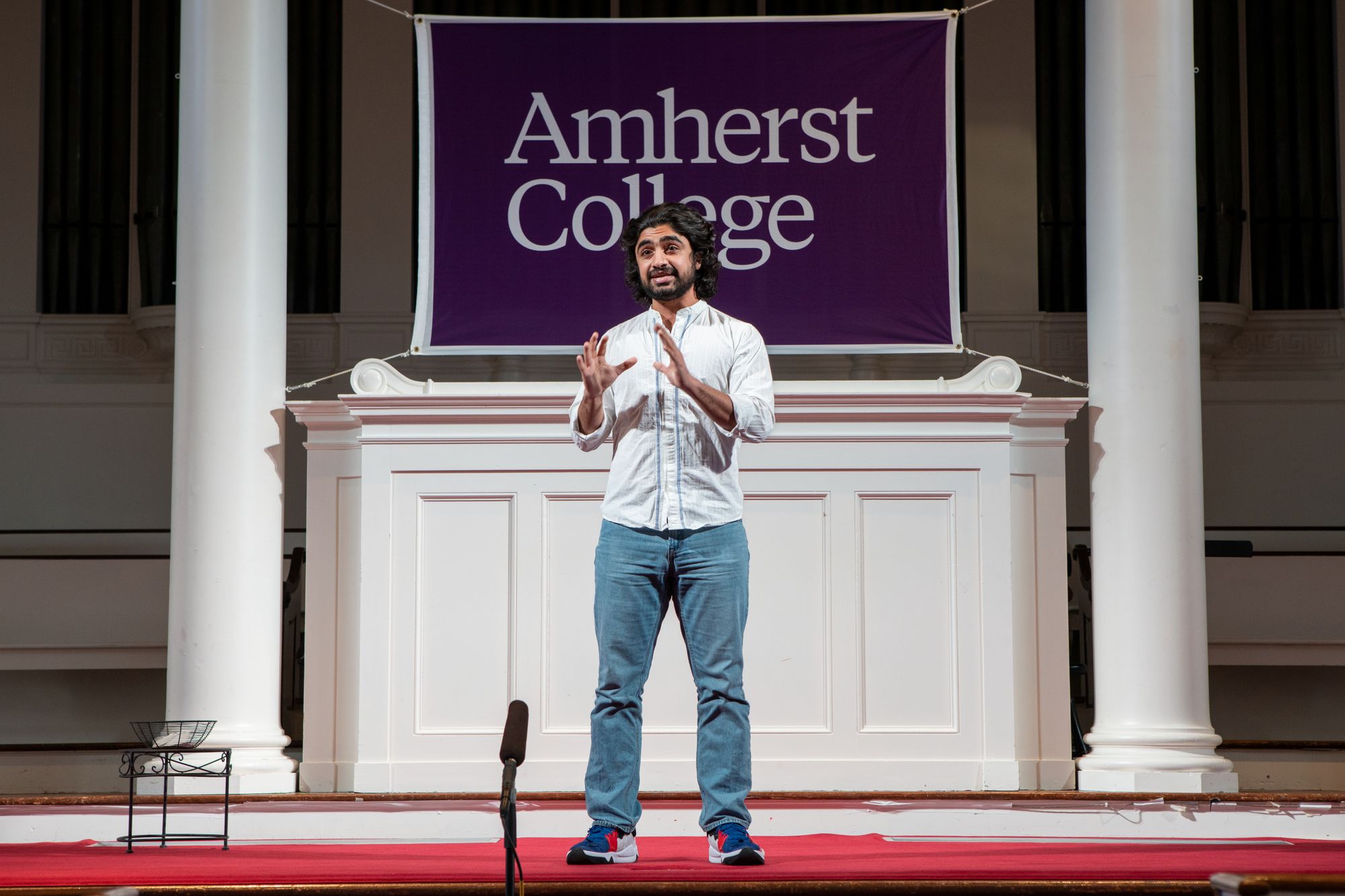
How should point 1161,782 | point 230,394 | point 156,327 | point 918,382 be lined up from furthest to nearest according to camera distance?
point 156,327, point 918,382, point 230,394, point 1161,782

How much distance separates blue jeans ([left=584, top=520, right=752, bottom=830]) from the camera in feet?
11.1

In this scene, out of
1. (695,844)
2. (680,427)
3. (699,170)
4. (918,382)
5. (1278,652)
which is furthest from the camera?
(1278,652)

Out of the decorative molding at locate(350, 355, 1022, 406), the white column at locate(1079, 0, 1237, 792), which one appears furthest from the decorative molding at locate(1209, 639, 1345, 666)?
the decorative molding at locate(350, 355, 1022, 406)

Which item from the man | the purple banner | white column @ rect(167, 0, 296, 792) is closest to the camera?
the man

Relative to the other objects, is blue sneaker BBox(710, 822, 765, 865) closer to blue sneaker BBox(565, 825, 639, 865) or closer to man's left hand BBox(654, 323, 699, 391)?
blue sneaker BBox(565, 825, 639, 865)

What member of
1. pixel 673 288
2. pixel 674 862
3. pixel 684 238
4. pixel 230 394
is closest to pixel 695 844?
pixel 674 862

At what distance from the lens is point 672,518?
11.4 feet

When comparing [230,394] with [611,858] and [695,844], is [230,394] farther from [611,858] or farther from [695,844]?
[611,858]

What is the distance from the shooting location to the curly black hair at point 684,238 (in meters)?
3.57

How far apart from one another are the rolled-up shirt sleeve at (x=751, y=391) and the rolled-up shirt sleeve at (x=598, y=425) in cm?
26

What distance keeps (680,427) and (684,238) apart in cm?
45

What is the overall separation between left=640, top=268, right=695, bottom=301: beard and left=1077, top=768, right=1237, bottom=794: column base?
263 cm

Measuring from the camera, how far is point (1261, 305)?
357 inches

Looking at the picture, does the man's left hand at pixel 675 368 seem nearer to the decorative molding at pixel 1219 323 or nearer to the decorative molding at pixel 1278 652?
the decorative molding at pixel 1278 652
